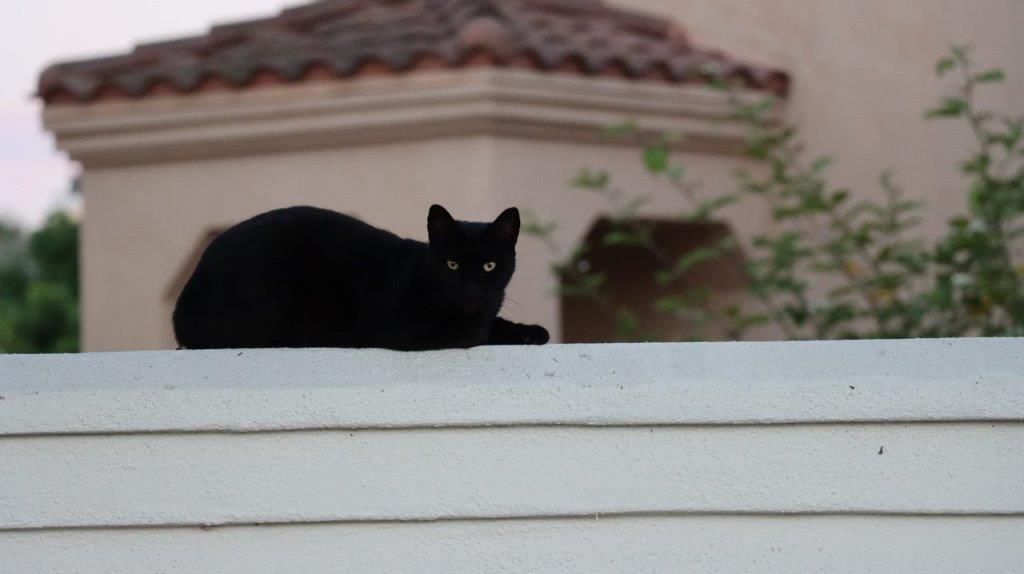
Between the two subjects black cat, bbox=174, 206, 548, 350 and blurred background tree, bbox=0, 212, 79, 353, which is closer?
black cat, bbox=174, 206, 548, 350

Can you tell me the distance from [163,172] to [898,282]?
3.60m

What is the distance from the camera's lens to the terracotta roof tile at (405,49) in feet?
19.2

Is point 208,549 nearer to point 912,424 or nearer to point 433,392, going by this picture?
point 433,392

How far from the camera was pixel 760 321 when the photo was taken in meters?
5.34

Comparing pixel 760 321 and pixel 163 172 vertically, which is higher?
pixel 163 172

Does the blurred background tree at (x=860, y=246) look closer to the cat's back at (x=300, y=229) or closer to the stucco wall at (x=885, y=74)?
the stucco wall at (x=885, y=74)

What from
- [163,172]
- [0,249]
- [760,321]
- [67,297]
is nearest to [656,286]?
[760,321]

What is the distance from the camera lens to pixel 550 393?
1.97m

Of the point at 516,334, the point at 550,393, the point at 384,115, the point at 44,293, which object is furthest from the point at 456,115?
the point at 44,293

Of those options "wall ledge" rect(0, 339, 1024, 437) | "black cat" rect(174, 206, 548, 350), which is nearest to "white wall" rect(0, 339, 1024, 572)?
"wall ledge" rect(0, 339, 1024, 437)

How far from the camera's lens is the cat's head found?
8.30ft

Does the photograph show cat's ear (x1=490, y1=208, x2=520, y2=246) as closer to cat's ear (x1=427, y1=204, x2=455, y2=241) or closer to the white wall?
cat's ear (x1=427, y1=204, x2=455, y2=241)

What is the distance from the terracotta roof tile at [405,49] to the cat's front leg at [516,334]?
3129 mm

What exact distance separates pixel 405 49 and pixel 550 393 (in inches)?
164
